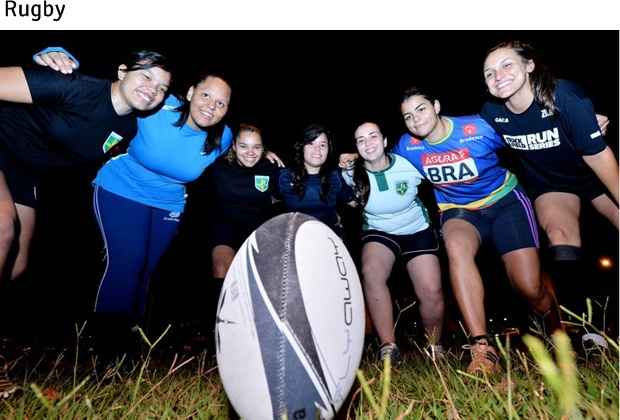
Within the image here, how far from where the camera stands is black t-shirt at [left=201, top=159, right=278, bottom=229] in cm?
427

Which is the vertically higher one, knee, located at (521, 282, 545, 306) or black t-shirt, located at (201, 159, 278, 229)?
black t-shirt, located at (201, 159, 278, 229)

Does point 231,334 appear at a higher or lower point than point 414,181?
lower

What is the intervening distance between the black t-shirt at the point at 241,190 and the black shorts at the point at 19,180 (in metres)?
1.61

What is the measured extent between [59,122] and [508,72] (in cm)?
315

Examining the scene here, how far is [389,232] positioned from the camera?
4.01 m

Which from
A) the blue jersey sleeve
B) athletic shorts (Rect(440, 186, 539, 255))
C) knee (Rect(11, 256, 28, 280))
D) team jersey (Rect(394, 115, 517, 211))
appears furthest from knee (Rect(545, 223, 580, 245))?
knee (Rect(11, 256, 28, 280))

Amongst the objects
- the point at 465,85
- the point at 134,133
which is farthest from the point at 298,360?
the point at 465,85

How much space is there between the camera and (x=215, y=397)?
203cm

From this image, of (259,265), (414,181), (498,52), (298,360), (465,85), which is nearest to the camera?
(298,360)

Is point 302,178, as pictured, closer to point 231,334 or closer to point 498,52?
point 498,52

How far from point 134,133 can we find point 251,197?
4.28ft

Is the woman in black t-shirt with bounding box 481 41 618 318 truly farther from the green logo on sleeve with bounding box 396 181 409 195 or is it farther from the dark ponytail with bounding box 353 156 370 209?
the dark ponytail with bounding box 353 156 370 209

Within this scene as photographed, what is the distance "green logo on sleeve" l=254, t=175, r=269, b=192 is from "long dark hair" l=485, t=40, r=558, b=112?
7.53 ft

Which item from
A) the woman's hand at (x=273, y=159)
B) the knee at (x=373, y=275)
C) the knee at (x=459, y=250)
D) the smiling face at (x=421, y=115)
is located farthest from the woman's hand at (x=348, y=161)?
the knee at (x=459, y=250)
